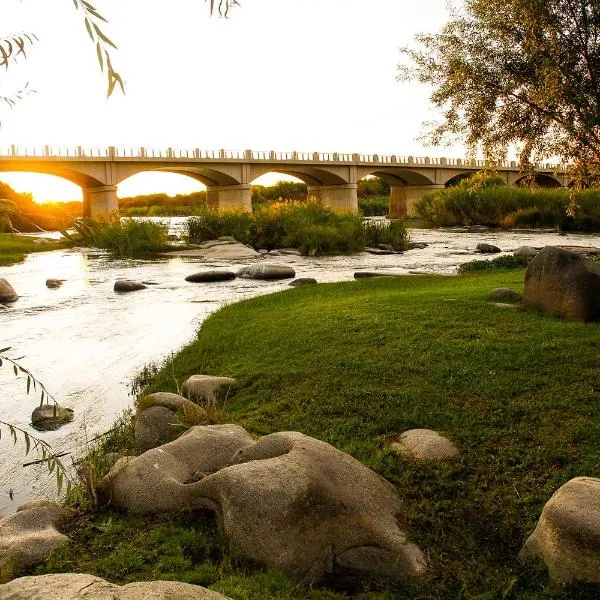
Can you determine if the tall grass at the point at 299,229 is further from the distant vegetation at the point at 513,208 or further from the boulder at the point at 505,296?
the boulder at the point at 505,296

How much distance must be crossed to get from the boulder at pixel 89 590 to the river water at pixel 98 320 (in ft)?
9.84

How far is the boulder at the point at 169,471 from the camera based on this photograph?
18.6ft

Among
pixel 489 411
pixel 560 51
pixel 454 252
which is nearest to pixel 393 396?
pixel 489 411

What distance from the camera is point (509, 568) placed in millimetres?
4934

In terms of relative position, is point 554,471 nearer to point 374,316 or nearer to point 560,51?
point 374,316

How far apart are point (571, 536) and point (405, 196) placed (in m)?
77.6

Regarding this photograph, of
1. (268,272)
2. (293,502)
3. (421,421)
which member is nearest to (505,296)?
(421,421)

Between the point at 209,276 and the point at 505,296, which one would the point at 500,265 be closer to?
the point at 209,276

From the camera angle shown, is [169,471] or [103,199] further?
[103,199]

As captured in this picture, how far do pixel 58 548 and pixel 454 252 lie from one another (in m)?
27.0

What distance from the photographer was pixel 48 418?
8969mm

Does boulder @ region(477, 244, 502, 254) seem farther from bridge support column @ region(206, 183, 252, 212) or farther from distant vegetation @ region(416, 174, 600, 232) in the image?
bridge support column @ region(206, 183, 252, 212)

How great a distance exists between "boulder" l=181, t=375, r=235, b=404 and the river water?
1.11m

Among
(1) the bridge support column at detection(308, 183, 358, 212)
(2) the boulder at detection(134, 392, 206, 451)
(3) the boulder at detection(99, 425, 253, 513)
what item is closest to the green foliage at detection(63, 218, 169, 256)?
(2) the boulder at detection(134, 392, 206, 451)
